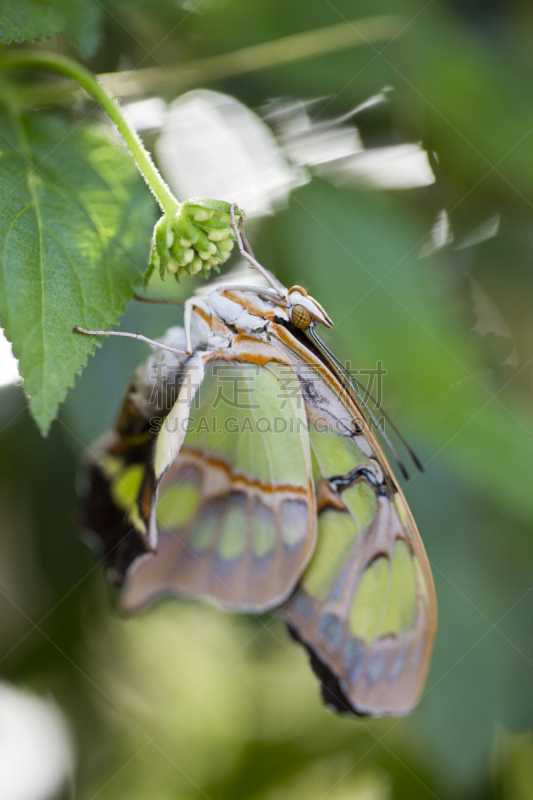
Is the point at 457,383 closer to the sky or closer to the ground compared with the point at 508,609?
closer to the sky

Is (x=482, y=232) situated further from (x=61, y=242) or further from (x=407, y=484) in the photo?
(x=61, y=242)

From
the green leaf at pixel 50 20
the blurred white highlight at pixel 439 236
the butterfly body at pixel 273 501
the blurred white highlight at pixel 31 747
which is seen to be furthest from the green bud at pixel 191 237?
the blurred white highlight at pixel 31 747

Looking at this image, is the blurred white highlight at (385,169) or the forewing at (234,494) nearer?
the forewing at (234,494)

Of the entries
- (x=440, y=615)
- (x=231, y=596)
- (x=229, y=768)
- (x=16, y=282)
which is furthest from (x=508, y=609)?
(x=16, y=282)

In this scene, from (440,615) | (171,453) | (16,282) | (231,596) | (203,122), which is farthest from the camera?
(440,615)

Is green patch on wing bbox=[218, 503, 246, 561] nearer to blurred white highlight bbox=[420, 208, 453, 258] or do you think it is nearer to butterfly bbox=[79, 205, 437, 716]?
butterfly bbox=[79, 205, 437, 716]

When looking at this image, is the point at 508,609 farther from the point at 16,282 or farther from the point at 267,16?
the point at 267,16

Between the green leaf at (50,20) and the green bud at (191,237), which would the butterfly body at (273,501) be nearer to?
the green bud at (191,237)
